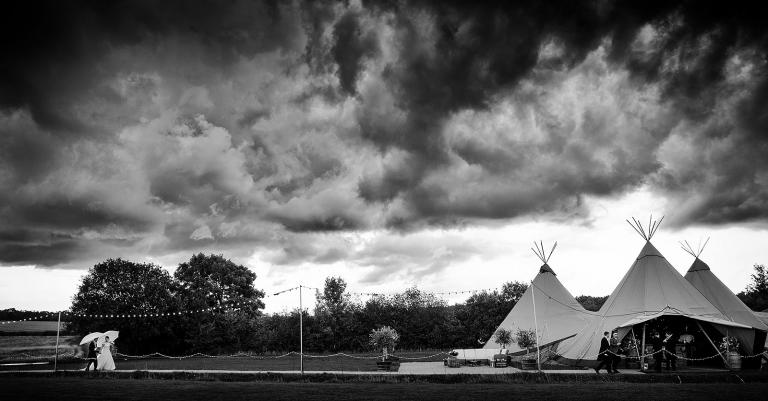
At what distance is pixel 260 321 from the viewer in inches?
1522

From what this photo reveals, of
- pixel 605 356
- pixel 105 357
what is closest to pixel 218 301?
pixel 105 357

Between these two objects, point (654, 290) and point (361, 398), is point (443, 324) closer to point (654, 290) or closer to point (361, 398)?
point (654, 290)

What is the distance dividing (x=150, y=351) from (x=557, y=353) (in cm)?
3027

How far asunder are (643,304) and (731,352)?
355cm

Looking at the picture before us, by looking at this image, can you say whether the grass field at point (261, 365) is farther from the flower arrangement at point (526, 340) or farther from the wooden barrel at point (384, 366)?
the flower arrangement at point (526, 340)

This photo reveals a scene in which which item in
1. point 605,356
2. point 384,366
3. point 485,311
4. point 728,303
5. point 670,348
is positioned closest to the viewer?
point 605,356

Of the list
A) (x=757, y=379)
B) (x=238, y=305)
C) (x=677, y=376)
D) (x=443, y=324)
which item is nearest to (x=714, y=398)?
(x=677, y=376)

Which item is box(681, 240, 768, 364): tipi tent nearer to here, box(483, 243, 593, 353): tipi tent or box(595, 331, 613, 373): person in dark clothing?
box(595, 331, 613, 373): person in dark clothing

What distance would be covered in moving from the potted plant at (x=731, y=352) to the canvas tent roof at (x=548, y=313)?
716 cm

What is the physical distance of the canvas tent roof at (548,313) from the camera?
24438 millimetres

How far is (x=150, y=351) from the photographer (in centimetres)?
3662

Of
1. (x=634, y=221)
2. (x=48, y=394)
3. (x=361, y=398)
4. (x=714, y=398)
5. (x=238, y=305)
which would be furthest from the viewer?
(x=238, y=305)

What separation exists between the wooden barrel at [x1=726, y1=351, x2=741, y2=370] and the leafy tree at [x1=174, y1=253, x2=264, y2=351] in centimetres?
3192

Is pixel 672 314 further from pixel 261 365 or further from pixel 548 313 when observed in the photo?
pixel 261 365
